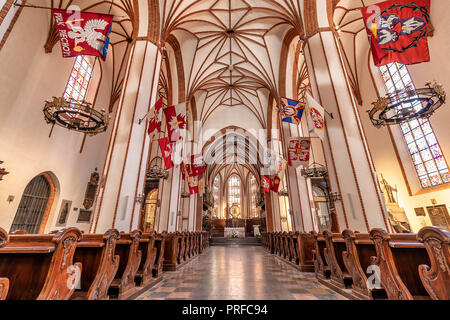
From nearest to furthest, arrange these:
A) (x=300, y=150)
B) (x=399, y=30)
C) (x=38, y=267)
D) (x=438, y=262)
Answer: (x=438, y=262) → (x=38, y=267) → (x=399, y=30) → (x=300, y=150)

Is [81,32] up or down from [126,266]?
up

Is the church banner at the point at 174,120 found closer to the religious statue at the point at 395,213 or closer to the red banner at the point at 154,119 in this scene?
the red banner at the point at 154,119

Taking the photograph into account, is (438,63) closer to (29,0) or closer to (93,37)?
(93,37)

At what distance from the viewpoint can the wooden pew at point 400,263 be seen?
2.42m

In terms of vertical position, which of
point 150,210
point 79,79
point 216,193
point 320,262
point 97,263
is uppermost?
point 79,79

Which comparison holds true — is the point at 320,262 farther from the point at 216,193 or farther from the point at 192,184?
the point at 216,193

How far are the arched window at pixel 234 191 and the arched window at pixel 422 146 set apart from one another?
934 inches

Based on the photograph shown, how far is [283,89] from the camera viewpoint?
41.0 ft

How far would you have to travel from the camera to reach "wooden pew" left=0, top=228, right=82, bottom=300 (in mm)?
1873

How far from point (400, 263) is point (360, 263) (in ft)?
3.72

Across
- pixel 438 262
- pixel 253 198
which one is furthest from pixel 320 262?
pixel 253 198

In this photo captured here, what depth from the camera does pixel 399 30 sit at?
178 inches
